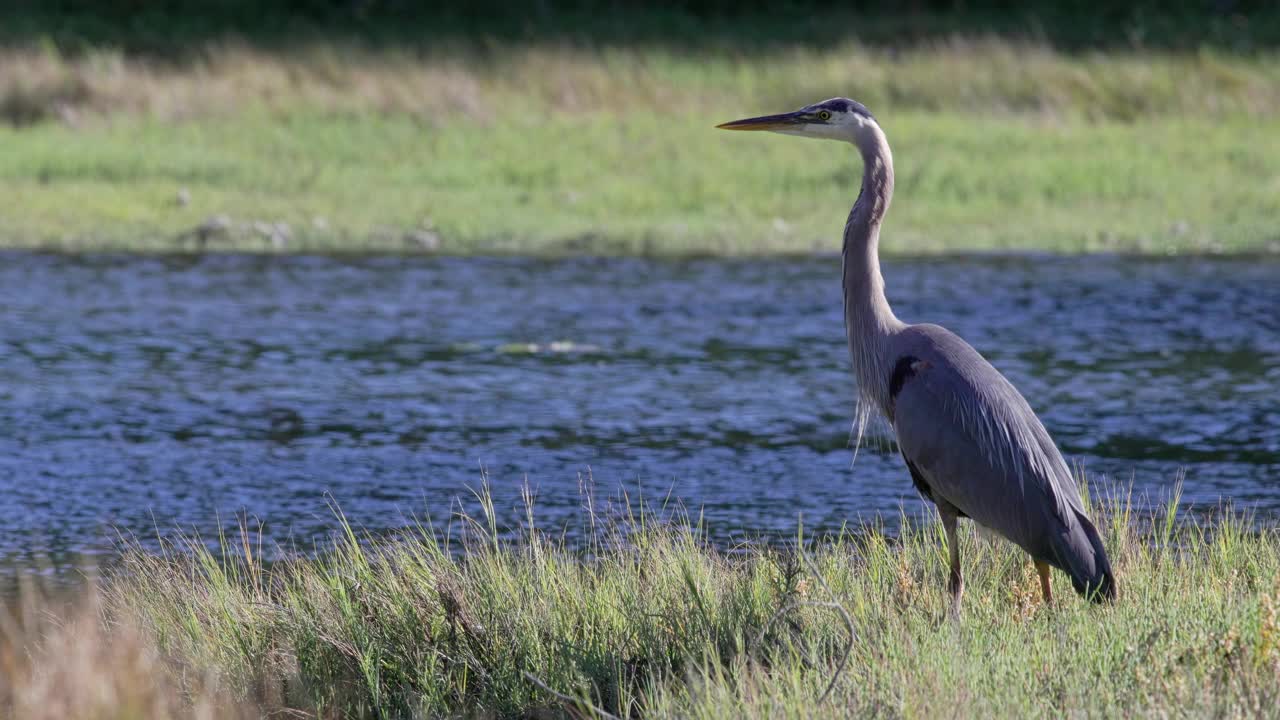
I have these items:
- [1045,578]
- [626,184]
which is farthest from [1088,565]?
[626,184]

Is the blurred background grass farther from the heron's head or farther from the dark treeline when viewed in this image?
the heron's head

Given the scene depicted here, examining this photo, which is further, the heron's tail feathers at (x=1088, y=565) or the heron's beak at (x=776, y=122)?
the heron's beak at (x=776, y=122)

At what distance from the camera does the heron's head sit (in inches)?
245

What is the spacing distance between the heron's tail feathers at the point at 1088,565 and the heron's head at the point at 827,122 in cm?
161

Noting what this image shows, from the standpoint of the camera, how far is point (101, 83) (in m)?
19.6

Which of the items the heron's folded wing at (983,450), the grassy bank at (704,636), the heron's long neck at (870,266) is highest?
the heron's long neck at (870,266)

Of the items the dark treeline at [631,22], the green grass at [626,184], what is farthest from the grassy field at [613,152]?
the dark treeline at [631,22]

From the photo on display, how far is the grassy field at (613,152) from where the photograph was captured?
53.6 ft

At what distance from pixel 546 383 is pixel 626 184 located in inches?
279

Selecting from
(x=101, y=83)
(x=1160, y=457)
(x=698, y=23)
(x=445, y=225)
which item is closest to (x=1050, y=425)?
(x=1160, y=457)

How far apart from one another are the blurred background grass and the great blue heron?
981 centimetres

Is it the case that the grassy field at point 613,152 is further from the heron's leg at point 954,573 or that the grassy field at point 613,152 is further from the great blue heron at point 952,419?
the heron's leg at point 954,573

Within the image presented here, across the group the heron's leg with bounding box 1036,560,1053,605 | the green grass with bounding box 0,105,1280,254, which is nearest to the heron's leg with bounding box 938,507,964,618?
the heron's leg with bounding box 1036,560,1053,605

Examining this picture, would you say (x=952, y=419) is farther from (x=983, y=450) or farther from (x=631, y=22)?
(x=631, y=22)
